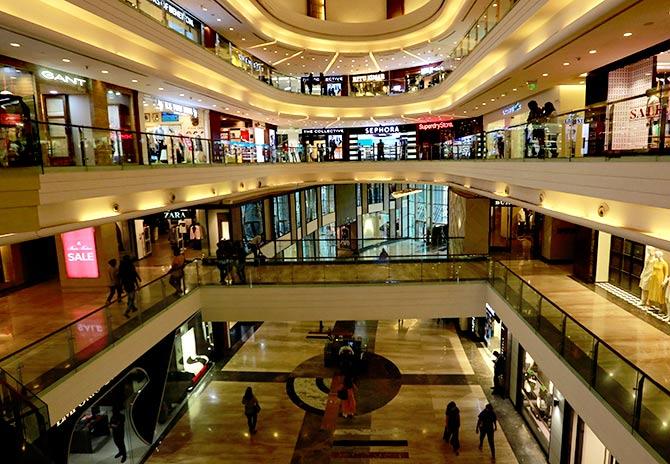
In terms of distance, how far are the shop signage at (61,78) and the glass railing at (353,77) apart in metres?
2.85

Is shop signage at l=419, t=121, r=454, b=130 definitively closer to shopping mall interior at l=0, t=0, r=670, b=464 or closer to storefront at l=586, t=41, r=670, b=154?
shopping mall interior at l=0, t=0, r=670, b=464

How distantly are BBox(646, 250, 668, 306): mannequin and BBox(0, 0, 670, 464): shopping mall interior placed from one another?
0.17 feet

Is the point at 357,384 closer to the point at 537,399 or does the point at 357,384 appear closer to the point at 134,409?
the point at 537,399

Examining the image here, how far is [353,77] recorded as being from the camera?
91.6 ft

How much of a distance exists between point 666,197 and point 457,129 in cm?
2260

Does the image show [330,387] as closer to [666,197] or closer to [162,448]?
[162,448]

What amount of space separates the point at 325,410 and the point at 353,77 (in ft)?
71.9

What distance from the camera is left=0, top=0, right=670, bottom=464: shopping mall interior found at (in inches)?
253

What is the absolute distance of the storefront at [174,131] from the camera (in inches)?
413

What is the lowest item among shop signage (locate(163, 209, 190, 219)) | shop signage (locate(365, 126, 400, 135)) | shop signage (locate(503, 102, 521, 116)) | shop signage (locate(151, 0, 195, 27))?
shop signage (locate(163, 209, 190, 219))

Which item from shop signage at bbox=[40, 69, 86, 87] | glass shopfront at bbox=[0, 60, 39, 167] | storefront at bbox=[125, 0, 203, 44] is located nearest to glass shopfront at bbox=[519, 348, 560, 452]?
glass shopfront at bbox=[0, 60, 39, 167]

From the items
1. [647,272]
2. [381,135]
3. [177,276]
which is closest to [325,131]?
[381,135]

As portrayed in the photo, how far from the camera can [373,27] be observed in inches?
867

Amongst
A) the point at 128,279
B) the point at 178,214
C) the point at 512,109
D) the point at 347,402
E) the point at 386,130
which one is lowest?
the point at 347,402
